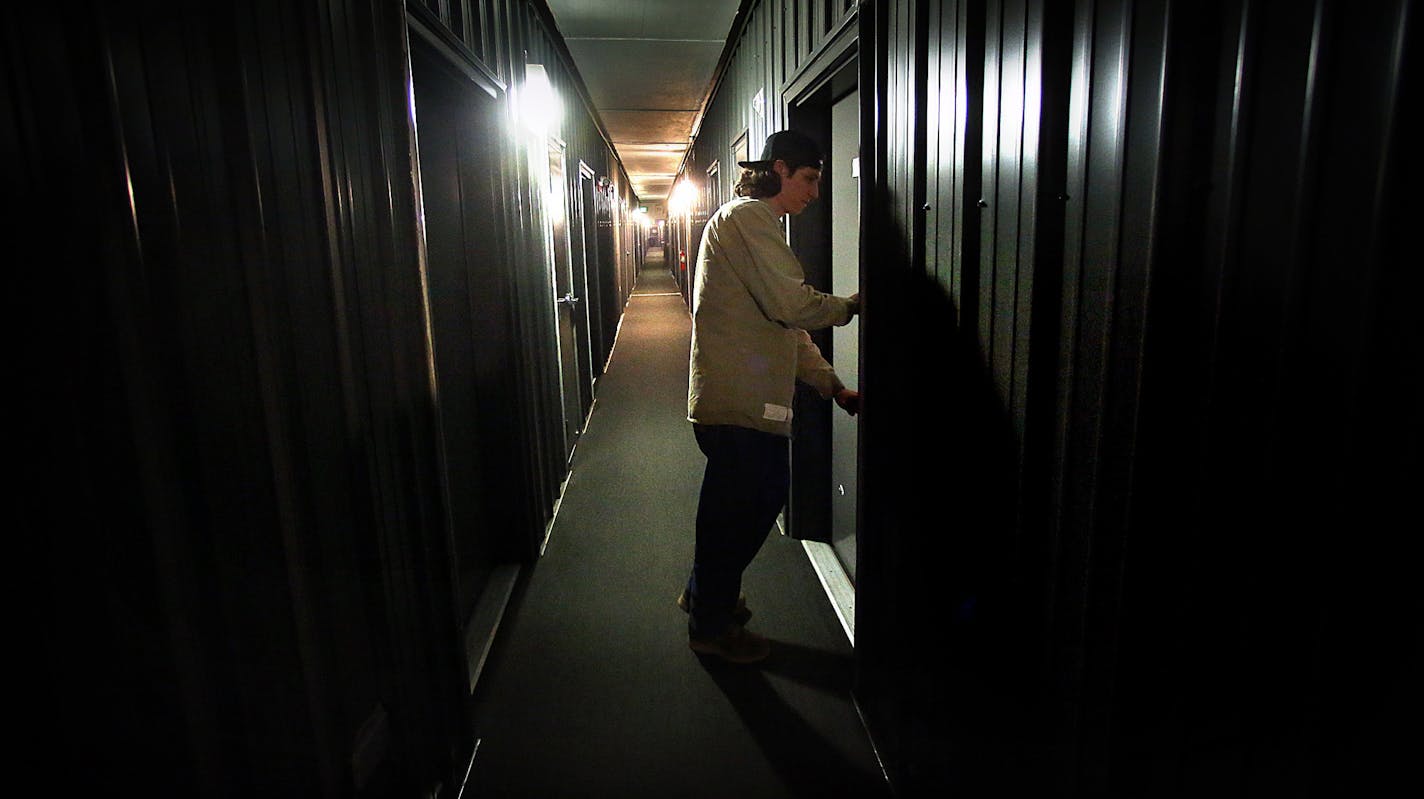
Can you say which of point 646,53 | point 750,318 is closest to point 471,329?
point 750,318

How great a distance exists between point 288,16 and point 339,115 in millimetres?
221

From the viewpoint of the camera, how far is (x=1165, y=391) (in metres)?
1.04

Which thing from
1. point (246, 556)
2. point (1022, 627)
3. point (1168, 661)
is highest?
point (246, 556)

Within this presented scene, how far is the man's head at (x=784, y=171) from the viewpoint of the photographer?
8.75 feet

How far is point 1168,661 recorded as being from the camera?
1.06 metres

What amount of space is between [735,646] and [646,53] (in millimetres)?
5253

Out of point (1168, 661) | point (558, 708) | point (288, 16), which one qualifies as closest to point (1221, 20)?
point (1168, 661)

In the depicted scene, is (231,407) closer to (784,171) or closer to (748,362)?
(748,362)

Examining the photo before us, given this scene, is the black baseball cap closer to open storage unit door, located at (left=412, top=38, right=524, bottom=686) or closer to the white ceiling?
open storage unit door, located at (left=412, top=38, right=524, bottom=686)

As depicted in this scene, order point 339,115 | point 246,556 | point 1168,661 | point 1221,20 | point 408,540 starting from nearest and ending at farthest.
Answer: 1. point 1221,20
2. point 1168,661
3. point 246,556
4. point 339,115
5. point 408,540

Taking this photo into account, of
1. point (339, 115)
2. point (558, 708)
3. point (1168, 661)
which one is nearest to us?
point (1168, 661)

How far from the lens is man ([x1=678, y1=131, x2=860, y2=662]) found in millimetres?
2502

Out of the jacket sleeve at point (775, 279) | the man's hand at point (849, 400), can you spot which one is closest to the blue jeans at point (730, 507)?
the man's hand at point (849, 400)

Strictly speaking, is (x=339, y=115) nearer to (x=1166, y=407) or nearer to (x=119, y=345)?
(x=119, y=345)
